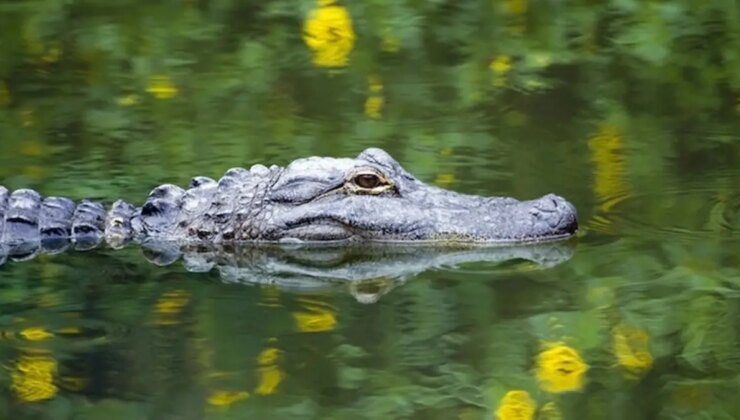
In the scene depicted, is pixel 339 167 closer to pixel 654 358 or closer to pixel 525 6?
pixel 654 358

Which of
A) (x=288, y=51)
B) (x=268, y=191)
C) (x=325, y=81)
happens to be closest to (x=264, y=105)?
(x=325, y=81)

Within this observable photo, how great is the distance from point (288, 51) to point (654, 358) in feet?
24.9

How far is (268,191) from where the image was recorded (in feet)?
27.8

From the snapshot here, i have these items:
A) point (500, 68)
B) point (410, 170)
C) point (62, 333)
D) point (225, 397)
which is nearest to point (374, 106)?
point (500, 68)

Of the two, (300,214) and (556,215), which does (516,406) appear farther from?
(300,214)

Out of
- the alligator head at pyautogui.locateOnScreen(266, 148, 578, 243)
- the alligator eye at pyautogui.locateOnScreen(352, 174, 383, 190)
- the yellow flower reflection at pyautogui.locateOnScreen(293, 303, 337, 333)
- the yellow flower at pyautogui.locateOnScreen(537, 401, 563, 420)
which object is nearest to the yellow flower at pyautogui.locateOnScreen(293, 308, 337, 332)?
the yellow flower reflection at pyautogui.locateOnScreen(293, 303, 337, 333)

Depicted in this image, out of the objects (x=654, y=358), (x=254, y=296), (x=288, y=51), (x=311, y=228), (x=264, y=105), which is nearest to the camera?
(x=654, y=358)

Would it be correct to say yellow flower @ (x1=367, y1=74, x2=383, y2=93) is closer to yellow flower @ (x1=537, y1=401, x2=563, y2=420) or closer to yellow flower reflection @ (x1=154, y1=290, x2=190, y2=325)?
yellow flower reflection @ (x1=154, y1=290, x2=190, y2=325)

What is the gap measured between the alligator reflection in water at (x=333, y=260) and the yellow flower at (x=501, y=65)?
4302 millimetres

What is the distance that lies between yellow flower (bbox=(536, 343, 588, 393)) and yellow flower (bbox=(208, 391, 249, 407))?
3.52 ft

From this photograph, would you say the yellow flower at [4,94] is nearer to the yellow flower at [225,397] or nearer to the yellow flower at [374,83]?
the yellow flower at [374,83]

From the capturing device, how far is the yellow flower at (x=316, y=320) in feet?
21.1

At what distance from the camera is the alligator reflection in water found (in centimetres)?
743

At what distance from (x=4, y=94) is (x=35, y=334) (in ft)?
19.2
